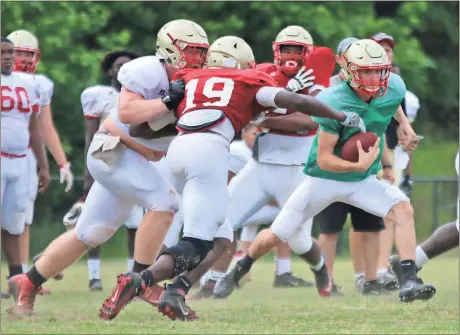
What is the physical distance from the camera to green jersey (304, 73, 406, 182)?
8.48 meters

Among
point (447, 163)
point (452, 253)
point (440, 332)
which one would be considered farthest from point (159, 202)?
point (447, 163)

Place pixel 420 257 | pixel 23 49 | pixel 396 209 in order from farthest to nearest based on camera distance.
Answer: pixel 23 49, pixel 420 257, pixel 396 209

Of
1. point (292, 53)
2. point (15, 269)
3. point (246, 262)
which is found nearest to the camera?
point (246, 262)

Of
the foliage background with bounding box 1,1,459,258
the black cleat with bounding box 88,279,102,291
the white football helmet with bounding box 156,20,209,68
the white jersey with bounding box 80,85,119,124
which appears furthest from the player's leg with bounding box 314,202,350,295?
the foliage background with bounding box 1,1,459,258

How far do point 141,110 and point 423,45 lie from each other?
57.4 ft

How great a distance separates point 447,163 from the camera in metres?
24.6

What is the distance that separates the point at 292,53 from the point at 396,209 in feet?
6.07

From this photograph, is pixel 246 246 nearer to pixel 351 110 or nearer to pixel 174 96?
pixel 351 110

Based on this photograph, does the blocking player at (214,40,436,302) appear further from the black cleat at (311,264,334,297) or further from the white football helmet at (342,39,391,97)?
the black cleat at (311,264,334,297)

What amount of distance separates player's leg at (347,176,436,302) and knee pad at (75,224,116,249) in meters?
1.64

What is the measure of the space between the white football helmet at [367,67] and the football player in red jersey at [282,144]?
1326 millimetres

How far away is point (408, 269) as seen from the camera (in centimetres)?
850

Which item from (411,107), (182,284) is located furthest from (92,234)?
(411,107)

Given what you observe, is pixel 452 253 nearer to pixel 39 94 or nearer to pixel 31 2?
pixel 31 2
